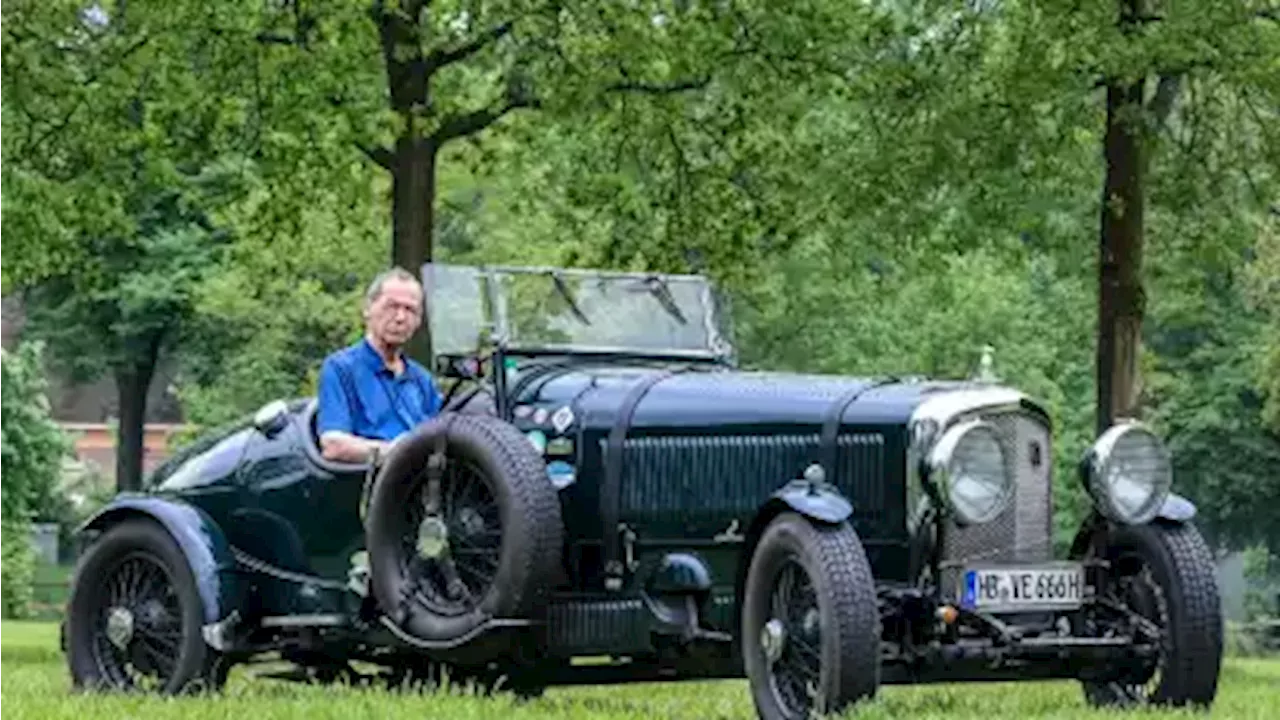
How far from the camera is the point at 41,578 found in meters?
61.0

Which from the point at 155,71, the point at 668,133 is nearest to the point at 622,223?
the point at 668,133

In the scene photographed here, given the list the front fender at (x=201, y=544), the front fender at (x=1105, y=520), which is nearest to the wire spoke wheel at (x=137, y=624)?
the front fender at (x=201, y=544)

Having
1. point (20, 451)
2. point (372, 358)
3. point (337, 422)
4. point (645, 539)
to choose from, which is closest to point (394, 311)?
point (372, 358)

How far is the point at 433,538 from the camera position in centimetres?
→ 993

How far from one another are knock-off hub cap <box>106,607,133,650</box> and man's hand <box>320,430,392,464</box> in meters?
1.21

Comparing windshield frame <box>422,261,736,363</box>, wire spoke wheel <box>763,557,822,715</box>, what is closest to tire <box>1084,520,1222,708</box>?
wire spoke wheel <box>763,557,822,715</box>

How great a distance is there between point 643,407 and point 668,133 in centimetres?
1233

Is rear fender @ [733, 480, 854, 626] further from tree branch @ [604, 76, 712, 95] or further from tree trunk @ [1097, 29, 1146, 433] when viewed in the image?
tree branch @ [604, 76, 712, 95]

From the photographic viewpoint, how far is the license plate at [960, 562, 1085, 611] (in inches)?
357

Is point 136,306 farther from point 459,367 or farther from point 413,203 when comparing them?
point 459,367

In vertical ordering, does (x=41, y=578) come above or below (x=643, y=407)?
below

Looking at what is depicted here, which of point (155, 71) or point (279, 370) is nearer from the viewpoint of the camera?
point (155, 71)

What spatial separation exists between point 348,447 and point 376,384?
12.4 inches

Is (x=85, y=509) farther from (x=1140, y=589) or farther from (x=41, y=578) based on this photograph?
(x=1140, y=589)
